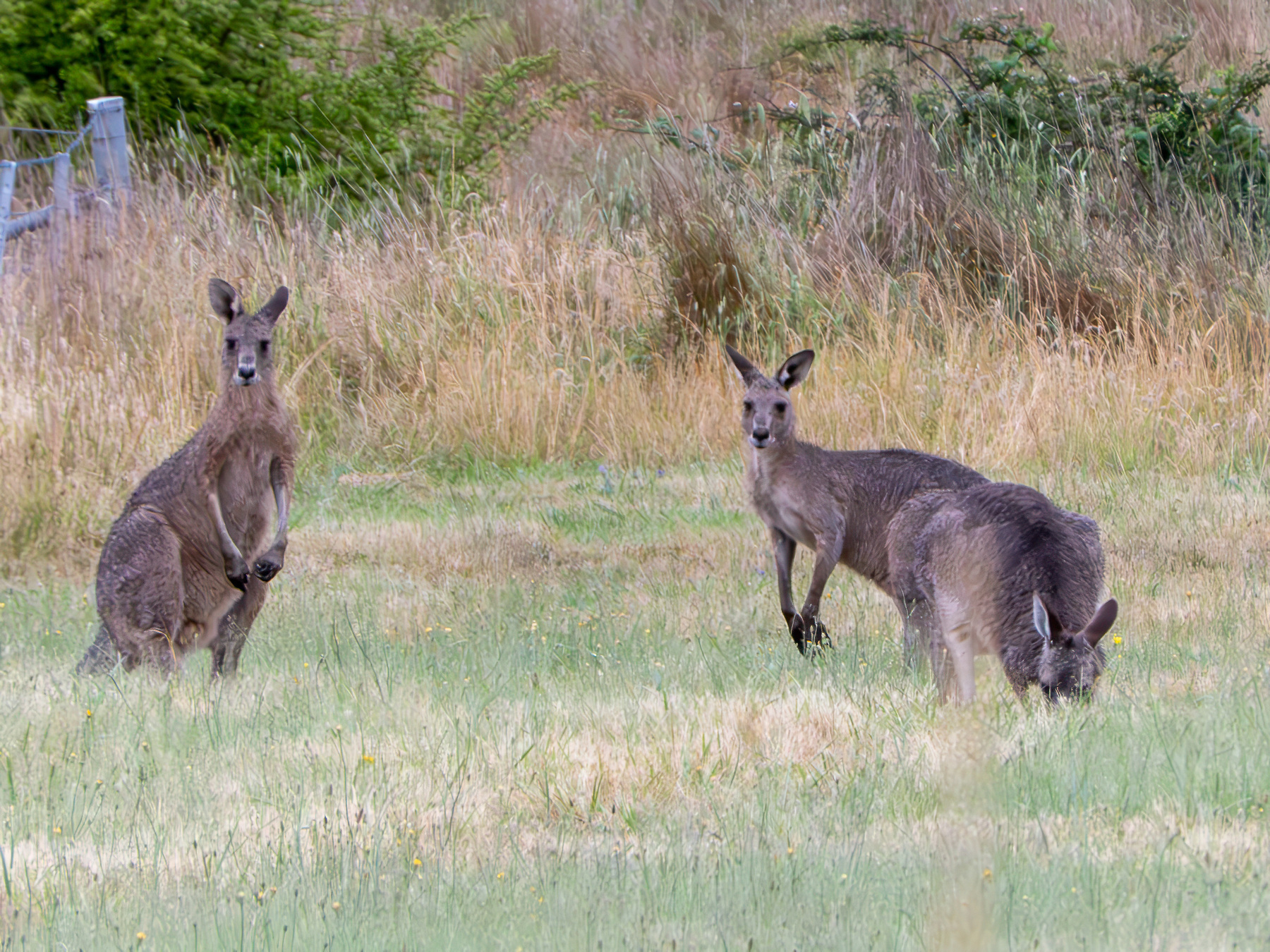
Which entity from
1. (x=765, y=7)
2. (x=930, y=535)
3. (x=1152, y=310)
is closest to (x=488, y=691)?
(x=930, y=535)

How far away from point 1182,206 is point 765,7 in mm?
13447

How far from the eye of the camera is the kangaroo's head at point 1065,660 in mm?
4684

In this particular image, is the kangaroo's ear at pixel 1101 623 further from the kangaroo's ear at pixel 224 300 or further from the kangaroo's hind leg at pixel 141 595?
the kangaroo's ear at pixel 224 300

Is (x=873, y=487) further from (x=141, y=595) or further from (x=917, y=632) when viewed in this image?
(x=141, y=595)

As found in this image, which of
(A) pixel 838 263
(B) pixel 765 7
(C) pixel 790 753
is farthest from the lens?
(B) pixel 765 7

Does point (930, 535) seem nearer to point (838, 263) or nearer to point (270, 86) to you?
point (838, 263)

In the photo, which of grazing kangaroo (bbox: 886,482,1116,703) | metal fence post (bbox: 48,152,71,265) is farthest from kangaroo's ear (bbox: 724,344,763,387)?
metal fence post (bbox: 48,152,71,265)

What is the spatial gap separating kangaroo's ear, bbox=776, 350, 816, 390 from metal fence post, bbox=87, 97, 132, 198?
725cm

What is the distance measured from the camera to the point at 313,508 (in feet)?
30.9

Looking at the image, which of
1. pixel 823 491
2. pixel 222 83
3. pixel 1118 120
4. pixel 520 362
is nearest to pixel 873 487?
pixel 823 491

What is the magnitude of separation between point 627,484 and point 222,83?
7.79 m

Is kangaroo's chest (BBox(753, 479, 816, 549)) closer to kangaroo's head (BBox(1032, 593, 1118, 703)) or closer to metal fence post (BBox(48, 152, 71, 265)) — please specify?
kangaroo's head (BBox(1032, 593, 1118, 703))

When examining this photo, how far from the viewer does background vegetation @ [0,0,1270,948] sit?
365cm

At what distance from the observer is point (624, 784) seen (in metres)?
4.34
